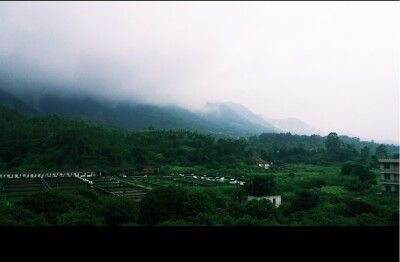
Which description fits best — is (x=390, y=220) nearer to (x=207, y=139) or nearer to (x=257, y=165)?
(x=257, y=165)

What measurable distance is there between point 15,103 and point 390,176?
15.4 metres

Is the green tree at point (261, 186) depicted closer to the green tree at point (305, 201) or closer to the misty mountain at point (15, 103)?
the green tree at point (305, 201)

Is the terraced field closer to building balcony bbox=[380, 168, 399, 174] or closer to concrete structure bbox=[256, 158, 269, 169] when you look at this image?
building balcony bbox=[380, 168, 399, 174]

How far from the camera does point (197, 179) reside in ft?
48.4

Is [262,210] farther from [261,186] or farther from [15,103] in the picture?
[15,103]

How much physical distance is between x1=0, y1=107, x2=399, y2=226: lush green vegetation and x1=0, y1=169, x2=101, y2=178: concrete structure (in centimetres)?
61

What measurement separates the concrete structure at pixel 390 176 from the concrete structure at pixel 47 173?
36.1 ft

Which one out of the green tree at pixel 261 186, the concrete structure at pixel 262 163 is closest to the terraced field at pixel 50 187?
the green tree at pixel 261 186

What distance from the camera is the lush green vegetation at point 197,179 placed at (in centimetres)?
534

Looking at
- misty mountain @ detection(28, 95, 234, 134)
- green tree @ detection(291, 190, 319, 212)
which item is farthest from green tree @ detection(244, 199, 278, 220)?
misty mountain @ detection(28, 95, 234, 134)

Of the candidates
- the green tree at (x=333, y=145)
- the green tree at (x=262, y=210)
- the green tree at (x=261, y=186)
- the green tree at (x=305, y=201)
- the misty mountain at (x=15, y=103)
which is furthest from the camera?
the green tree at (x=333, y=145)

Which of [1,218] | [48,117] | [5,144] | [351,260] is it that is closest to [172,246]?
[351,260]

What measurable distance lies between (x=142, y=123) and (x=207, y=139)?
32.6ft

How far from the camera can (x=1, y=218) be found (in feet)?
15.6
